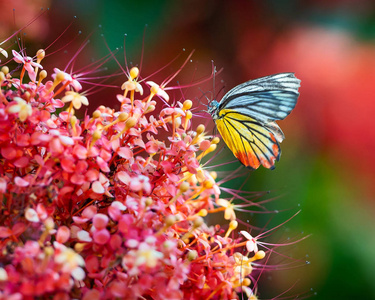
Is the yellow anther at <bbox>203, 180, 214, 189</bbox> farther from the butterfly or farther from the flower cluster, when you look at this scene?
the butterfly

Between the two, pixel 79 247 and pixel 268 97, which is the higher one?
pixel 268 97

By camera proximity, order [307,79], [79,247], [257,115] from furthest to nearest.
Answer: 1. [307,79]
2. [257,115]
3. [79,247]

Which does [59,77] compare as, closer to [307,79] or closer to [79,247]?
[79,247]

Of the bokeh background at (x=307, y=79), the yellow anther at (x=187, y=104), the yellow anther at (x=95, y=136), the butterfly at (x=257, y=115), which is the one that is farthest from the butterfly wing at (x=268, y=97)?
the bokeh background at (x=307, y=79)

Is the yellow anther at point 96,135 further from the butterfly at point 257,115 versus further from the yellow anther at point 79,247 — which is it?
the butterfly at point 257,115

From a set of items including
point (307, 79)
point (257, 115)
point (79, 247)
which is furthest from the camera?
point (307, 79)

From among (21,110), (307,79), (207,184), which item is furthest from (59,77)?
(307,79)

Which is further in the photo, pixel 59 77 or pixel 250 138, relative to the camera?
pixel 250 138
